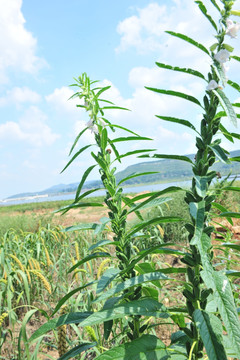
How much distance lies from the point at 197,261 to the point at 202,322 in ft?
0.51

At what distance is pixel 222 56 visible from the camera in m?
0.73

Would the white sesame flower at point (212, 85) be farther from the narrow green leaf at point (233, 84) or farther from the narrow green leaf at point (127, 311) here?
the narrow green leaf at point (127, 311)

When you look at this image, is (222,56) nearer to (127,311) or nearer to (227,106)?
(227,106)

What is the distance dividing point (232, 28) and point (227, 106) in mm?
232

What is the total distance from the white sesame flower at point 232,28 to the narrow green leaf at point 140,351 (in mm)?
844

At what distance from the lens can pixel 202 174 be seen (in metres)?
0.80

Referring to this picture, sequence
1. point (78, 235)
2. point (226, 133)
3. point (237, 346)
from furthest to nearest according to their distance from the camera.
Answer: point (78, 235) → point (226, 133) → point (237, 346)

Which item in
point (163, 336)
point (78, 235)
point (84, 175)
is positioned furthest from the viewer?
point (78, 235)

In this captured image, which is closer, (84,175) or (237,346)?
(237,346)

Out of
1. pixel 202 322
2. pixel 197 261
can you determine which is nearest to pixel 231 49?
pixel 197 261

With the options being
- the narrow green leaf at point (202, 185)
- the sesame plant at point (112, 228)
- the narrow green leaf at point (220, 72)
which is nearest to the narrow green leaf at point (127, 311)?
the sesame plant at point (112, 228)

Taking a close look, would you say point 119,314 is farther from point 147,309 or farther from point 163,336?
point 163,336

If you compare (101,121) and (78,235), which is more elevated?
(101,121)

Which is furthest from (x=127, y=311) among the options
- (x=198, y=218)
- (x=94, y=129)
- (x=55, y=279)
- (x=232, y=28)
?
(x=55, y=279)
